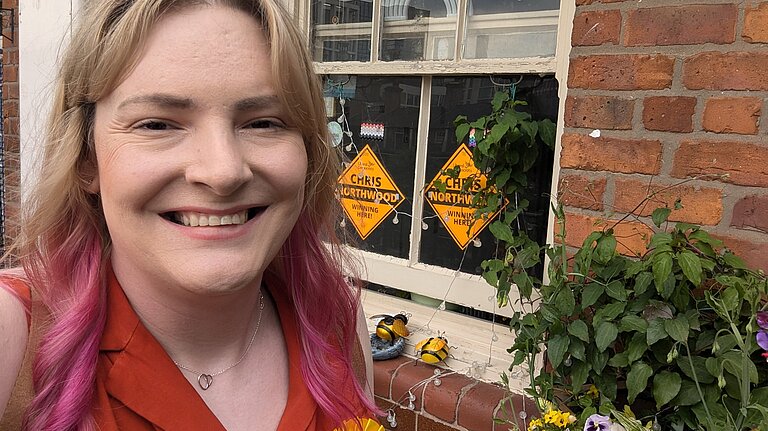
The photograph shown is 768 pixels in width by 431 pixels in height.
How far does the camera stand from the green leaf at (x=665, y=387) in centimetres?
151

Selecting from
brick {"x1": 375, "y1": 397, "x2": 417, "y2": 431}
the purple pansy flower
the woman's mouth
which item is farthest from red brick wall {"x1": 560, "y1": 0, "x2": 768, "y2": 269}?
the woman's mouth

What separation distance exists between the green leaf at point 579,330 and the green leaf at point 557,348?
3cm

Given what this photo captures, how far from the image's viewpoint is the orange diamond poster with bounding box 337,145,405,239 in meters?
2.62

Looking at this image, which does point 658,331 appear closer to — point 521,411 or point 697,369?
point 697,369

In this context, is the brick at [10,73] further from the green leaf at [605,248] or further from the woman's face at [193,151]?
the green leaf at [605,248]

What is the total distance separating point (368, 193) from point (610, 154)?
1.15 m

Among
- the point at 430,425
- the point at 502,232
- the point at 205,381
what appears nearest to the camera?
the point at 205,381

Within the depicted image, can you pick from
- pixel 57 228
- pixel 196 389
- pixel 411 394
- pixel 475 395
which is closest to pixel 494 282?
pixel 475 395

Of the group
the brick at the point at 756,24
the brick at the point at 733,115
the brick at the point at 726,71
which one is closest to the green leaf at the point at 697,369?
the brick at the point at 733,115

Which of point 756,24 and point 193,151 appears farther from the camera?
point 756,24

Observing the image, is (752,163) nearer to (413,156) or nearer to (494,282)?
(494,282)

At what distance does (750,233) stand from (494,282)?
69 cm

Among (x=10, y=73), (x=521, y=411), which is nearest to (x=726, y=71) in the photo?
(x=521, y=411)

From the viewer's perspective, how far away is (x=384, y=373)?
2385mm
